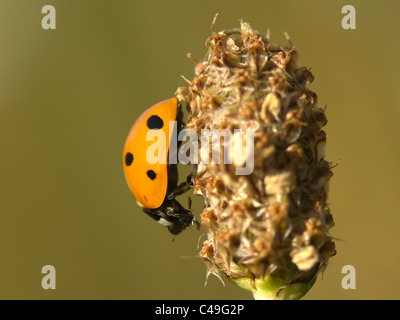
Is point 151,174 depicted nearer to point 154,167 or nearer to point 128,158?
point 154,167

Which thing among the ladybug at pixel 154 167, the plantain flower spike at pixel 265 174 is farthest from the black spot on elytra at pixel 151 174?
the plantain flower spike at pixel 265 174

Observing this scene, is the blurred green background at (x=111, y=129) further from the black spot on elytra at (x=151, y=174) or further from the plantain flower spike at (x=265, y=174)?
the plantain flower spike at (x=265, y=174)

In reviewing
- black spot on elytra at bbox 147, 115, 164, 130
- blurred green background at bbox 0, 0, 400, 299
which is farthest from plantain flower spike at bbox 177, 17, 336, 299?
blurred green background at bbox 0, 0, 400, 299

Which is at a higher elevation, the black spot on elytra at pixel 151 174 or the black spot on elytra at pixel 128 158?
the black spot on elytra at pixel 128 158

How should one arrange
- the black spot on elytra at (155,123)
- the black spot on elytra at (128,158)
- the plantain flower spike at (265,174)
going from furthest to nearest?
the black spot on elytra at (128,158), the black spot on elytra at (155,123), the plantain flower spike at (265,174)

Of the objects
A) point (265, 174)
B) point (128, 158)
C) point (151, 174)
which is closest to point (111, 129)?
point (128, 158)

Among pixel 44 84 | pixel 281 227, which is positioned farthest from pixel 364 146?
pixel 44 84

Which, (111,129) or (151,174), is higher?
(111,129)
